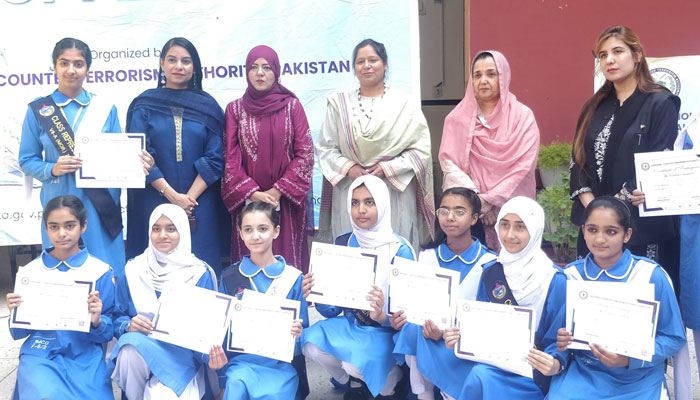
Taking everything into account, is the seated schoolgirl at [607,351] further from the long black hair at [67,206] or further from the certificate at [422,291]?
the long black hair at [67,206]

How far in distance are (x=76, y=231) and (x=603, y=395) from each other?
2.49m

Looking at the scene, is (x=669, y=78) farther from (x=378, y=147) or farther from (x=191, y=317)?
(x=191, y=317)

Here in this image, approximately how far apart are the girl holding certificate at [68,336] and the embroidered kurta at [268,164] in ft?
2.90

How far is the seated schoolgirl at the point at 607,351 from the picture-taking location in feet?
9.02

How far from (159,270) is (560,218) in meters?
3.13

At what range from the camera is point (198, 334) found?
3023mm

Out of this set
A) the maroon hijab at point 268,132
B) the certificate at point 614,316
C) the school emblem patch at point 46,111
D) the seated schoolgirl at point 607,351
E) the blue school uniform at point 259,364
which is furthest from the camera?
the maroon hijab at point 268,132

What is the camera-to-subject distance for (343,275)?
323cm

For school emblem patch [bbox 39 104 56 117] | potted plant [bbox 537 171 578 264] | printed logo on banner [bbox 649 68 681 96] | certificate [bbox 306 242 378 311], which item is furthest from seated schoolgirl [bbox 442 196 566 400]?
printed logo on banner [bbox 649 68 681 96]

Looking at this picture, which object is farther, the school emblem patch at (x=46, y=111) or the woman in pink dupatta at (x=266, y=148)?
the woman in pink dupatta at (x=266, y=148)

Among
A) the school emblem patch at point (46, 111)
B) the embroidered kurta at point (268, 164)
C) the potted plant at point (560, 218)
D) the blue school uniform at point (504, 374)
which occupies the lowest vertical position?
the blue school uniform at point (504, 374)

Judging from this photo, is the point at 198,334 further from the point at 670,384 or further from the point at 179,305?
the point at 670,384

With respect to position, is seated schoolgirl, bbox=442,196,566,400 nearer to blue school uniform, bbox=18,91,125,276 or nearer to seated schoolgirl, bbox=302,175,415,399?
seated schoolgirl, bbox=302,175,415,399

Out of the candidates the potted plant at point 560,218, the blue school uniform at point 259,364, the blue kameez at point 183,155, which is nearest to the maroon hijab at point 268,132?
the blue kameez at point 183,155
